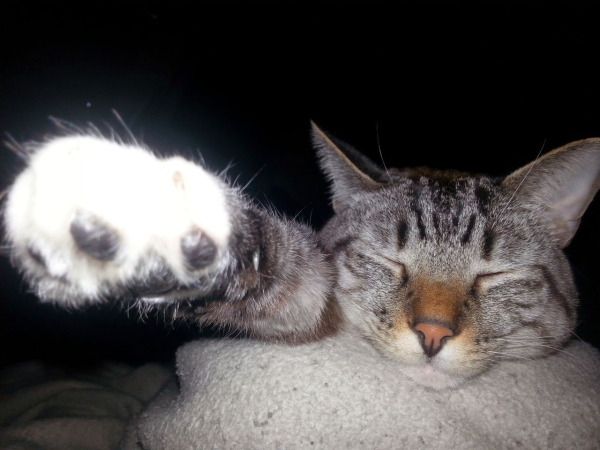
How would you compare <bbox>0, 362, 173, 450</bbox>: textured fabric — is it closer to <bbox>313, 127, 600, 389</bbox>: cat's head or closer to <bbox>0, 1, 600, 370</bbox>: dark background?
<bbox>0, 1, 600, 370</bbox>: dark background

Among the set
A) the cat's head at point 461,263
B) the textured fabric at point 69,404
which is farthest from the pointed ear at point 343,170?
the textured fabric at point 69,404

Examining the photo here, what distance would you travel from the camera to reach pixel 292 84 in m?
2.27

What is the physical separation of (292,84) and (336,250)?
149cm

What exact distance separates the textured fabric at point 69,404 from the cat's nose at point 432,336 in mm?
1047

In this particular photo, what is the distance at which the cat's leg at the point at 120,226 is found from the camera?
20.7 inches

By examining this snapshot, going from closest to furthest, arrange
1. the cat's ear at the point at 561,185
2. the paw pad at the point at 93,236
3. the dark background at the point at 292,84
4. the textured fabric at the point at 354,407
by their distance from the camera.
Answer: the paw pad at the point at 93,236
the textured fabric at the point at 354,407
the cat's ear at the point at 561,185
the dark background at the point at 292,84

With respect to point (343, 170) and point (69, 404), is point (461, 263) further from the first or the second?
point (69, 404)

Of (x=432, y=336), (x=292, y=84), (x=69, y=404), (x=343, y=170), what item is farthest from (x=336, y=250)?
(x=292, y=84)

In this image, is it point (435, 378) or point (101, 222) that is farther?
point (435, 378)

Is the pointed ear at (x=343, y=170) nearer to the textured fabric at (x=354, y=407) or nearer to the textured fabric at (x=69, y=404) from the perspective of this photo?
the textured fabric at (x=354, y=407)

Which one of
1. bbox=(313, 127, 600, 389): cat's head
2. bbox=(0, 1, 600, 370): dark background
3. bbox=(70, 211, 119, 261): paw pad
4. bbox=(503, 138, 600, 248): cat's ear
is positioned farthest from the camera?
bbox=(0, 1, 600, 370): dark background

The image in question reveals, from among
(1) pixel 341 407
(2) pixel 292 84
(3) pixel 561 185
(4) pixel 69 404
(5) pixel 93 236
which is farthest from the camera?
(2) pixel 292 84

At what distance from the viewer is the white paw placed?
0.52 m

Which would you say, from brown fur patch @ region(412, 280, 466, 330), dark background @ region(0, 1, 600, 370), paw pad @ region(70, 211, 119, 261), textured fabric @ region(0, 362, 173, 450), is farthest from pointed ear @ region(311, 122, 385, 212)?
textured fabric @ region(0, 362, 173, 450)
